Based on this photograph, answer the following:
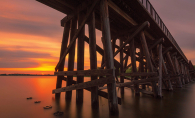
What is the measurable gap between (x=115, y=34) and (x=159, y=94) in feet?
12.5

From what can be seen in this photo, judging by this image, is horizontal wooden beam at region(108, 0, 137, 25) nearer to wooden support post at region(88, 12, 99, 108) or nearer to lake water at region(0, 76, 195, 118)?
wooden support post at region(88, 12, 99, 108)

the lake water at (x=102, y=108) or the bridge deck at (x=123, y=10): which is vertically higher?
the bridge deck at (x=123, y=10)

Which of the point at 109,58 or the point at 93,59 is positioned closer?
the point at 109,58

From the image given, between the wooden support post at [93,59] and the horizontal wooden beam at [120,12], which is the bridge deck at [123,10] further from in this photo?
the wooden support post at [93,59]

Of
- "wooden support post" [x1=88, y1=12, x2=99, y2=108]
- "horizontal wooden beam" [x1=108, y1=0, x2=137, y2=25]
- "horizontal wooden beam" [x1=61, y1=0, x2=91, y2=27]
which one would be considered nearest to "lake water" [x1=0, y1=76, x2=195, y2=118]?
"wooden support post" [x1=88, y1=12, x2=99, y2=108]

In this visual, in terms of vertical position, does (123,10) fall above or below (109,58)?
above

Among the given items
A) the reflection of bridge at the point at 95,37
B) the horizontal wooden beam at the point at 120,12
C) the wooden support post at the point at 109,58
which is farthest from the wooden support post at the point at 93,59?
the horizontal wooden beam at the point at 120,12

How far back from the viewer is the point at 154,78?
5609 millimetres

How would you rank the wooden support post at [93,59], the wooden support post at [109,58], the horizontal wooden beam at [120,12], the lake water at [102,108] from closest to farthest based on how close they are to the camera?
the wooden support post at [109,58], the lake water at [102,108], the wooden support post at [93,59], the horizontal wooden beam at [120,12]

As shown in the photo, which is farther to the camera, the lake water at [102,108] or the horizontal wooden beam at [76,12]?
the horizontal wooden beam at [76,12]

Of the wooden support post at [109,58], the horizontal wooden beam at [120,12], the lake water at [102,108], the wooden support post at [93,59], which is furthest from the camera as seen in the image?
the horizontal wooden beam at [120,12]

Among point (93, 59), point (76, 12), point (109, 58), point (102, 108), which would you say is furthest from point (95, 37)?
point (102, 108)

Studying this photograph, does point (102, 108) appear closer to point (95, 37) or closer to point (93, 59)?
point (93, 59)

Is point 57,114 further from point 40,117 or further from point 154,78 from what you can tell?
point 154,78
